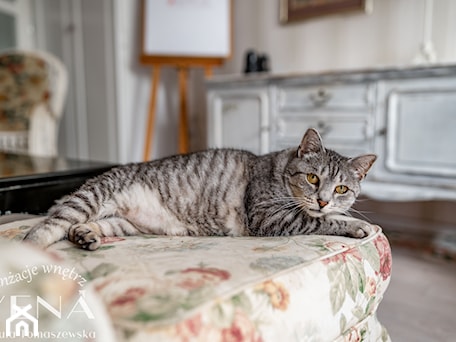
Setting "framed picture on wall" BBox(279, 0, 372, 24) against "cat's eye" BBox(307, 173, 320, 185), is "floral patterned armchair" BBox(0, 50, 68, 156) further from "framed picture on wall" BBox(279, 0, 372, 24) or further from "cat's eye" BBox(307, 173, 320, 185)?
"cat's eye" BBox(307, 173, 320, 185)

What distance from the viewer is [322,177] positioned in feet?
2.97

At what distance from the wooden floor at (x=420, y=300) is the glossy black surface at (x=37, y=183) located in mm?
1075

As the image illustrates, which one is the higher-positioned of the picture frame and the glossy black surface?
the picture frame

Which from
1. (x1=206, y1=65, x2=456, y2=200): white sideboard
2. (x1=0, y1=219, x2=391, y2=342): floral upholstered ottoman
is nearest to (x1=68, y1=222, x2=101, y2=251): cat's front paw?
(x1=0, y1=219, x2=391, y2=342): floral upholstered ottoman

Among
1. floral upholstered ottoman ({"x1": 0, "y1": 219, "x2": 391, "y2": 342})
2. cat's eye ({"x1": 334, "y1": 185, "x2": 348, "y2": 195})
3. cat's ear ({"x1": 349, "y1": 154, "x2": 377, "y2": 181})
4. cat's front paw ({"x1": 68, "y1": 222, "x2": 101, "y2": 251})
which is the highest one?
→ cat's ear ({"x1": 349, "y1": 154, "x2": 377, "y2": 181})

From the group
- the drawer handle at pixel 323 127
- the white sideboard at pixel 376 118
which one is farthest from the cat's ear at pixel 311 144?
the drawer handle at pixel 323 127

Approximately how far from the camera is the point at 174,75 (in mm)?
3113

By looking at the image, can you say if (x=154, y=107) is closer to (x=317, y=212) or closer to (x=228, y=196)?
(x=228, y=196)

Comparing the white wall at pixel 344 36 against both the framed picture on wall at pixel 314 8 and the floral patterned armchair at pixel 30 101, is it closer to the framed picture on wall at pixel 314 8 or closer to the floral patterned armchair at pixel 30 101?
the framed picture on wall at pixel 314 8

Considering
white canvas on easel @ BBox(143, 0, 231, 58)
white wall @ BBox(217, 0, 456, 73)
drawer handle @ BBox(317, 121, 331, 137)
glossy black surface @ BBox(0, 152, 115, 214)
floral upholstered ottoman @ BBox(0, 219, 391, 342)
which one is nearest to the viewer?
floral upholstered ottoman @ BBox(0, 219, 391, 342)

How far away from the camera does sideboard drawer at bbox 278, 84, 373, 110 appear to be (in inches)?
69.0

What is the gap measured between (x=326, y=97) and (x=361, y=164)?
0.97 meters

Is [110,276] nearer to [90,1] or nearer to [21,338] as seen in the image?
[21,338]

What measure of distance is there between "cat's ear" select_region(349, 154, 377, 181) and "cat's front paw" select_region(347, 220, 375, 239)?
146 millimetres
